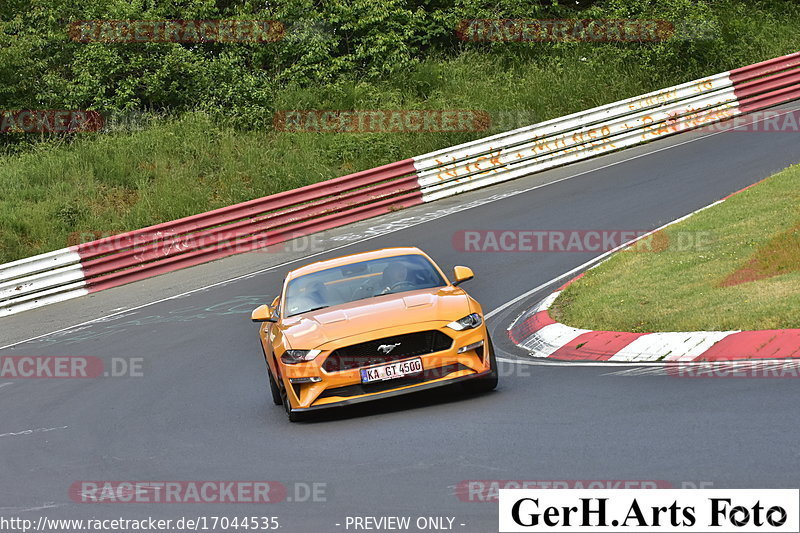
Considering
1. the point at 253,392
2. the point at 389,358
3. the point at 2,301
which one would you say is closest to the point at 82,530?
the point at 389,358

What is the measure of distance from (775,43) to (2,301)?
21.2m

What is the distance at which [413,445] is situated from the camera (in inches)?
317

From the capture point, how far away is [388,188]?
22.9 meters

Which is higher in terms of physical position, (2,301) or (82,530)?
(82,530)

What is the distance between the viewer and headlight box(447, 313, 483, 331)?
30.9 feet

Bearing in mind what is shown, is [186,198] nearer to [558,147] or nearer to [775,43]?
[558,147]

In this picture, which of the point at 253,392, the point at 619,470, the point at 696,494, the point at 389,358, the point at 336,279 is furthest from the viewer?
the point at 253,392

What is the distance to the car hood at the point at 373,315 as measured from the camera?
9445 millimetres
